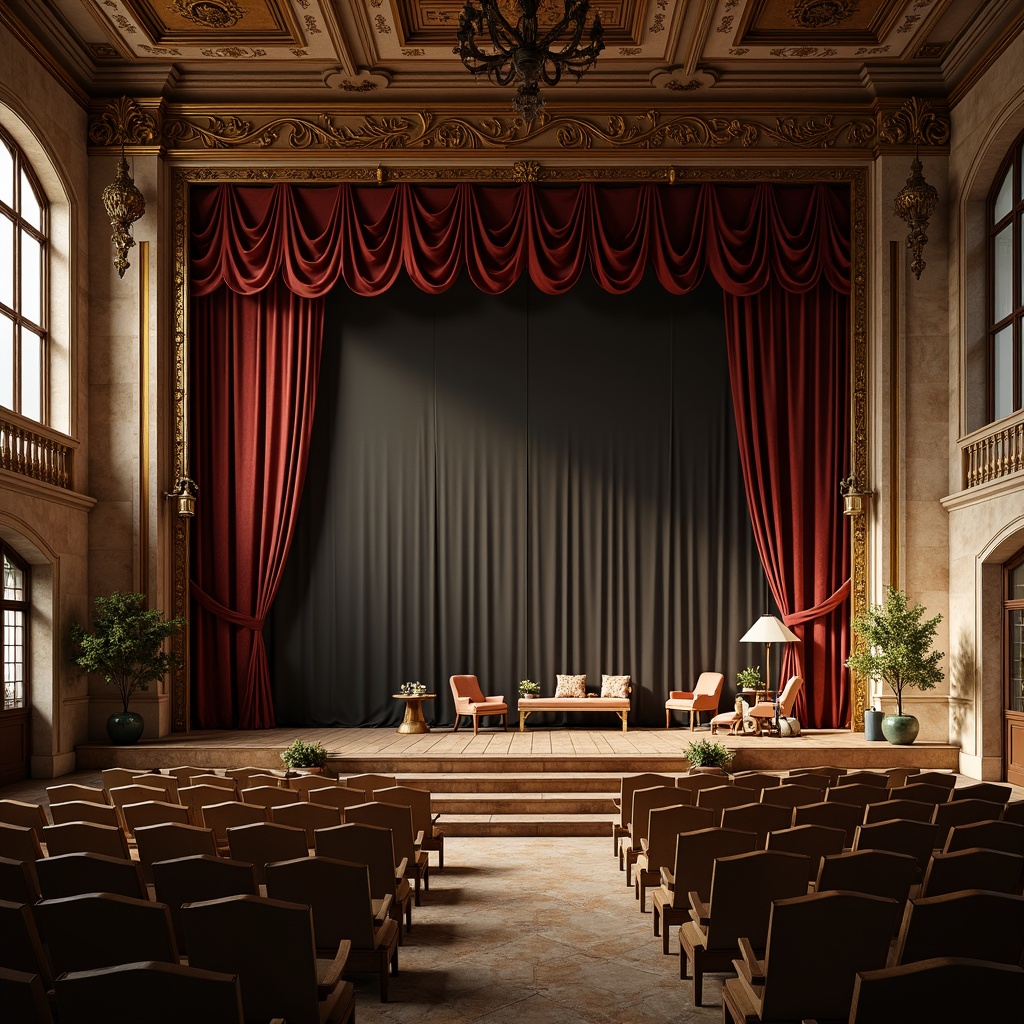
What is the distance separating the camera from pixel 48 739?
1100cm

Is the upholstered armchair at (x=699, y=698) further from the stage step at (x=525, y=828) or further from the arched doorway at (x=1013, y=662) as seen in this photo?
the stage step at (x=525, y=828)

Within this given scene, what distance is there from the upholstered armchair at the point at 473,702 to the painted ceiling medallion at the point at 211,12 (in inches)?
311

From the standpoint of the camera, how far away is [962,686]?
11586mm

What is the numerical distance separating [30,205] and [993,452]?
34.4 feet

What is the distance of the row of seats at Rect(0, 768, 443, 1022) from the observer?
126 inches

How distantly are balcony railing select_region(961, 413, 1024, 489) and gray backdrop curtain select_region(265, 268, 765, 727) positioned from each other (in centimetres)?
318

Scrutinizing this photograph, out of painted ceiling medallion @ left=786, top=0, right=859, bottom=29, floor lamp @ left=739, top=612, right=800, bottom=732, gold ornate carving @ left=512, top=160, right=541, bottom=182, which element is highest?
painted ceiling medallion @ left=786, top=0, right=859, bottom=29

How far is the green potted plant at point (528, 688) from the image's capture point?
1355 centimetres

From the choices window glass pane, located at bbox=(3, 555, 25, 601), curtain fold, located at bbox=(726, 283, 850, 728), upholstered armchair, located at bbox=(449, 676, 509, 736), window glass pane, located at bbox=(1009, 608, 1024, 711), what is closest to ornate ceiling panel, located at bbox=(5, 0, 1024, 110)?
curtain fold, located at bbox=(726, 283, 850, 728)

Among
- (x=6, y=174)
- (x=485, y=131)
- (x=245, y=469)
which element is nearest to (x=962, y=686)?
(x=485, y=131)

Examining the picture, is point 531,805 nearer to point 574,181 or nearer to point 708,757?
point 708,757

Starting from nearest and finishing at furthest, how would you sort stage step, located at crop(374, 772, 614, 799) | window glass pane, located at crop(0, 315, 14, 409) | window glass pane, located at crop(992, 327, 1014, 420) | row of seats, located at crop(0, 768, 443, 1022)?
row of seats, located at crop(0, 768, 443, 1022), stage step, located at crop(374, 772, 614, 799), window glass pane, located at crop(0, 315, 14, 409), window glass pane, located at crop(992, 327, 1014, 420)

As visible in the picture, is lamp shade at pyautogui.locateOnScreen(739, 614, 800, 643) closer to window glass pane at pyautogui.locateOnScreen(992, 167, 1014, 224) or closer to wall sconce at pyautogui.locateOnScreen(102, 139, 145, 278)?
window glass pane at pyautogui.locateOnScreen(992, 167, 1014, 224)

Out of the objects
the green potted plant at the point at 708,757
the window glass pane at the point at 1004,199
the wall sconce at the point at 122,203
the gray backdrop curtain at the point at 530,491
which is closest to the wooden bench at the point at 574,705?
the gray backdrop curtain at the point at 530,491
